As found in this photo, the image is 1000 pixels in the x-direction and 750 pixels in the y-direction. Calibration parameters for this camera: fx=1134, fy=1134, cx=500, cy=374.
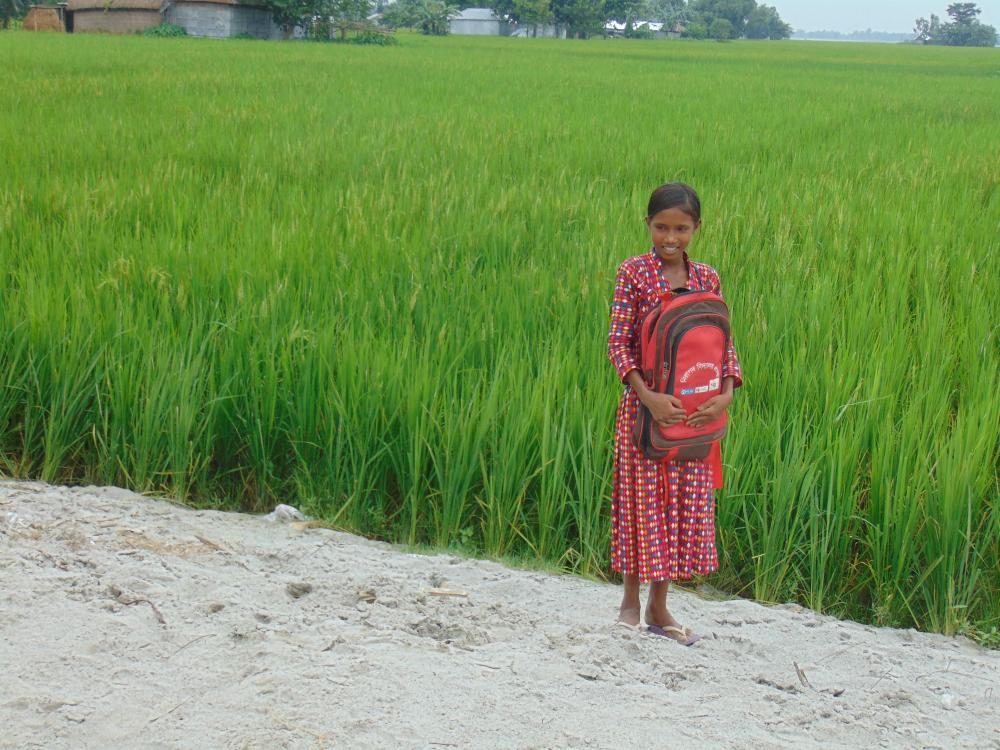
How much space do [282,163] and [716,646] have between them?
5.14 meters

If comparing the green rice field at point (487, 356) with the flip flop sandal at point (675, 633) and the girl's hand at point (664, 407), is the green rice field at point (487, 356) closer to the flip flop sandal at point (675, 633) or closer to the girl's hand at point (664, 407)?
the flip flop sandal at point (675, 633)

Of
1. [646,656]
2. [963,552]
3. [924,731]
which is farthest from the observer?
[963,552]

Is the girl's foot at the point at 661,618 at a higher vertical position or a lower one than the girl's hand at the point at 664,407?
lower

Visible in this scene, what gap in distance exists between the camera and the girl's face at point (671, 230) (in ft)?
6.37

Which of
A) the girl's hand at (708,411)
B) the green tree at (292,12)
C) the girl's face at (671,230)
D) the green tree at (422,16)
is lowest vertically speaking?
the girl's hand at (708,411)

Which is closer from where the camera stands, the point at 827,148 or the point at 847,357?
the point at 847,357

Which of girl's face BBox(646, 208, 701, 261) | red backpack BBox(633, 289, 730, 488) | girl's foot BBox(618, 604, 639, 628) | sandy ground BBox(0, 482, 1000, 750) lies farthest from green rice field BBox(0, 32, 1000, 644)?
girl's face BBox(646, 208, 701, 261)

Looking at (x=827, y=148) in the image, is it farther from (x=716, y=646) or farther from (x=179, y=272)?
(x=716, y=646)

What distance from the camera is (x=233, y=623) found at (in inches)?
82.9

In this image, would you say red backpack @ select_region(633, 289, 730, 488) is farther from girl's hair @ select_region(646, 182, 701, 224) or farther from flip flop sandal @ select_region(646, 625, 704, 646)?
flip flop sandal @ select_region(646, 625, 704, 646)

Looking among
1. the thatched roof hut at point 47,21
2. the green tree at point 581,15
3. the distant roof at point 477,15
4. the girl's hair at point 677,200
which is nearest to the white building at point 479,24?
the distant roof at point 477,15

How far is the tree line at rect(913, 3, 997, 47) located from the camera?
358 ft

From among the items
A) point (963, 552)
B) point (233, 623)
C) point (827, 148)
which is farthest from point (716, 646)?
point (827, 148)

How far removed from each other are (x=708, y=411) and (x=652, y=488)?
20 cm
